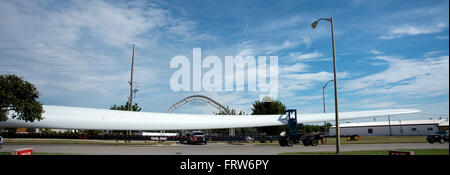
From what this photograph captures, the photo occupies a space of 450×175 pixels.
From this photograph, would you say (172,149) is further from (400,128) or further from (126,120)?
(400,128)

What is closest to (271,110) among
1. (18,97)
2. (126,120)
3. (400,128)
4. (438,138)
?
(438,138)

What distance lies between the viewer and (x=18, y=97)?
19.9 meters

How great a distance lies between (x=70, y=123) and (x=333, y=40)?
24222mm

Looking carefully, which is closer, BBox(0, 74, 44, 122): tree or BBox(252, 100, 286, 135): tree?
BBox(0, 74, 44, 122): tree

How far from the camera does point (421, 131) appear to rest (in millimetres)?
85562

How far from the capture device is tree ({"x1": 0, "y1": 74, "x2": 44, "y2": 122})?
19.1m

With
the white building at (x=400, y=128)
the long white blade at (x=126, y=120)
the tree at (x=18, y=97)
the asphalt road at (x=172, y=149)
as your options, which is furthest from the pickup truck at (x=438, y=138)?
the white building at (x=400, y=128)

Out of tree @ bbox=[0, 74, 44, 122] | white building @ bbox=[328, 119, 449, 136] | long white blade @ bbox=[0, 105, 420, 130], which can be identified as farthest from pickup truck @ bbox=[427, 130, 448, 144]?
white building @ bbox=[328, 119, 449, 136]

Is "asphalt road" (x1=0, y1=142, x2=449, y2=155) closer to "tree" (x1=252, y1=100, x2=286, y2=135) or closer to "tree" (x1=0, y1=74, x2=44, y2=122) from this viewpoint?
"tree" (x1=0, y1=74, x2=44, y2=122)

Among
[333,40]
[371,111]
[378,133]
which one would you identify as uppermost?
[333,40]

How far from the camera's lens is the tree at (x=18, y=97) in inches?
751
